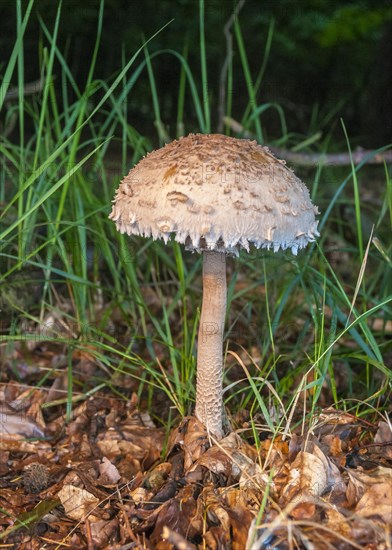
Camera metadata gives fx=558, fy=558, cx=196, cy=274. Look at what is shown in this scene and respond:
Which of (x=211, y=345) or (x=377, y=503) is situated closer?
(x=377, y=503)

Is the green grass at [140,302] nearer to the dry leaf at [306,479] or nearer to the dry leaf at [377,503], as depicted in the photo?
the dry leaf at [306,479]

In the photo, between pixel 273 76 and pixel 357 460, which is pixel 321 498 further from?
pixel 273 76

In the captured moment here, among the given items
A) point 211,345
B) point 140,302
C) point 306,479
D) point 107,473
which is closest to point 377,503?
point 306,479

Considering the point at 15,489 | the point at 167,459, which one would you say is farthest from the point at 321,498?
the point at 15,489

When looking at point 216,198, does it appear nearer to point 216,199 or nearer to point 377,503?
point 216,199

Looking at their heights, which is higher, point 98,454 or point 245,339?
point 245,339

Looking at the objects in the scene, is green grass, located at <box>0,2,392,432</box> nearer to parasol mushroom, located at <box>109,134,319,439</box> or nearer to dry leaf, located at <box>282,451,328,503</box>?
dry leaf, located at <box>282,451,328,503</box>

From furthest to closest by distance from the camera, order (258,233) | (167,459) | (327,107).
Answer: (327,107), (167,459), (258,233)
